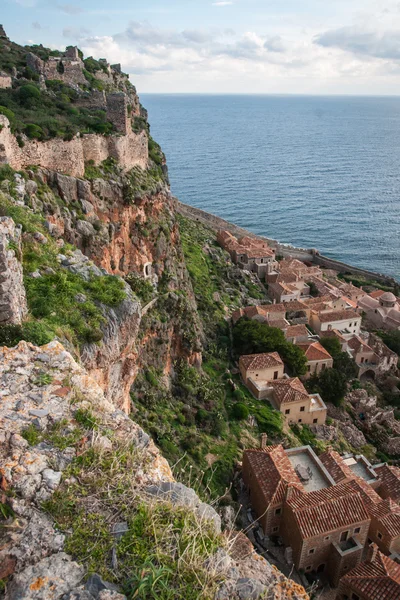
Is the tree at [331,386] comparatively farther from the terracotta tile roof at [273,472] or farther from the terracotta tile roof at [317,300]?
the terracotta tile roof at [317,300]

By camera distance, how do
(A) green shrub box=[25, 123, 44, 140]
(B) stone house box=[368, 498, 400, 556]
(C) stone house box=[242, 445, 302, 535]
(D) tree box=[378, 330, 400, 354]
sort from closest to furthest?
(B) stone house box=[368, 498, 400, 556]
(C) stone house box=[242, 445, 302, 535]
(A) green shrub box=[25, 123, 44, 140]
(D) tree box=[378, 330, 400, 354]

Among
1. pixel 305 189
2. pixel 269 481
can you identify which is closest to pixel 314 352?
pixel 269 481

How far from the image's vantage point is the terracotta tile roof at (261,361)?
3334cm

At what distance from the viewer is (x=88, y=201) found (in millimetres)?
23766

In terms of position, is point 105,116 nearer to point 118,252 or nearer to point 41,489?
point 118,252

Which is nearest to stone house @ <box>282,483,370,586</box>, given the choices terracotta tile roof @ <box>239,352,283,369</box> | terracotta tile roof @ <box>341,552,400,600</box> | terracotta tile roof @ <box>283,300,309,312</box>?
terracotta tile roof @ <box>341,552,400,600</box>

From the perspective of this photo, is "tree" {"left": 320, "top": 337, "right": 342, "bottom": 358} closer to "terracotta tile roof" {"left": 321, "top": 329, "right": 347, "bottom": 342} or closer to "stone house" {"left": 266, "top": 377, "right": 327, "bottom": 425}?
"terracotta tile roof" {"left": 321, "top": 329, "right": 347, "bottom": 342}

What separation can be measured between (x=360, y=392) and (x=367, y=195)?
74823 mm

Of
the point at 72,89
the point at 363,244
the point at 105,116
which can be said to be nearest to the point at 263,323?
the point at 105,116

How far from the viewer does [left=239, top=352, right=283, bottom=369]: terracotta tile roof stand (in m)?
33.3

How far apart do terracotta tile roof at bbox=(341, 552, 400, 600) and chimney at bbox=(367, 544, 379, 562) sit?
0.69 ft

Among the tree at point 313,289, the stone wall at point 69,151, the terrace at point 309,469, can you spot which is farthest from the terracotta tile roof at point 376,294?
the stone wall at point 69,151

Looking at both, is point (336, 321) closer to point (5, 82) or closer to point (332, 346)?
point (332, 346)

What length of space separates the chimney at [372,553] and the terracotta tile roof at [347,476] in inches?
105
